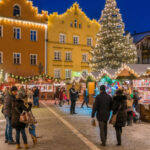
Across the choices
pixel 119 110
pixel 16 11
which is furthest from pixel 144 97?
pixel 16 11

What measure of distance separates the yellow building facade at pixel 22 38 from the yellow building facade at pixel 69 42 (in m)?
1.35

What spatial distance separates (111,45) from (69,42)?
31.8 ft

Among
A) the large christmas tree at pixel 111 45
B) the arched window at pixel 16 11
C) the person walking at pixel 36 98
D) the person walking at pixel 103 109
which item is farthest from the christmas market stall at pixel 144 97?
the arched window at pixel 16 11

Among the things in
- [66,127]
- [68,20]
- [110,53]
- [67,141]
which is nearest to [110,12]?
[110,53]

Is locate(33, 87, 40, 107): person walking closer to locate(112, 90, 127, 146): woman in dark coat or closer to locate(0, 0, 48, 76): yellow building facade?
locate(112, 90, 127, 146): woman in dark coat

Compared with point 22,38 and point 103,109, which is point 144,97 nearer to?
point 103,109

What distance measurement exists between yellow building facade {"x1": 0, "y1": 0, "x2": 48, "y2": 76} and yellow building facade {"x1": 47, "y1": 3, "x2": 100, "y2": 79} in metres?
1.35

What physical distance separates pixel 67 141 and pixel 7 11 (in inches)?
1077

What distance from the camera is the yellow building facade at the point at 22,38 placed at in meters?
30.8

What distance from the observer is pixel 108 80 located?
17.9 meters

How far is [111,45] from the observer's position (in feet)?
92.1

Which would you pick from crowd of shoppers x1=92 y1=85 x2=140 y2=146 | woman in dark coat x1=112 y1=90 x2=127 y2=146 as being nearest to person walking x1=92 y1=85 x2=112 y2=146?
crowd of shoppers x1=92 y1=85 x2=140 y2=146

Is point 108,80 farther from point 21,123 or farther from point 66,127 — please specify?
point 21,123

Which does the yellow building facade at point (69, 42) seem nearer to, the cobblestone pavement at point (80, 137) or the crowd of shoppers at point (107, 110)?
the cobblestone pavement at point (80, 137)
